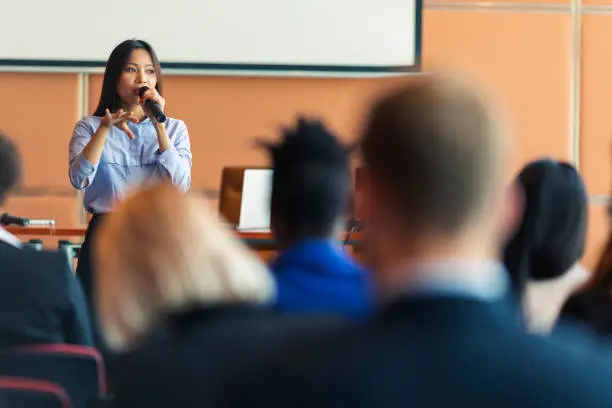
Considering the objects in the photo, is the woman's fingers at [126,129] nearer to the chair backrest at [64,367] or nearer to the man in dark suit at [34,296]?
the man in dark suit at [34,296]

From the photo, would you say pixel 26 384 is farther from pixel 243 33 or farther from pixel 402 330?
pixel 243 33

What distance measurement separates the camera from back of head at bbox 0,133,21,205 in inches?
88.0

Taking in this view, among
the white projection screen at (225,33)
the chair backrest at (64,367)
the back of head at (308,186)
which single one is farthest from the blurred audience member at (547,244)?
the white projection screen at (225,33)

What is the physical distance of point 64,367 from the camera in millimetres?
1778

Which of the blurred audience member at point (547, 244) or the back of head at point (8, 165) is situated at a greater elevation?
A: the back of head at point (8, 165)

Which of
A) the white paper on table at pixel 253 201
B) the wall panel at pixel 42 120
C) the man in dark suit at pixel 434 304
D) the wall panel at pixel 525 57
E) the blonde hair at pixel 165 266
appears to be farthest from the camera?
the wall panel at pixel 525 57

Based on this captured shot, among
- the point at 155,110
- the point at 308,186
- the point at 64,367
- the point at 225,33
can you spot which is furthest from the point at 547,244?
the point at 225,33

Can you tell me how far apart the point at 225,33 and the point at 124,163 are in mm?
2081

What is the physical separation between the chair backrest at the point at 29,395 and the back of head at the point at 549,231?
40.0 inches

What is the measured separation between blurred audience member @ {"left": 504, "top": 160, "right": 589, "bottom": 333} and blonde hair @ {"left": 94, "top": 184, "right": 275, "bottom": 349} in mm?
1018

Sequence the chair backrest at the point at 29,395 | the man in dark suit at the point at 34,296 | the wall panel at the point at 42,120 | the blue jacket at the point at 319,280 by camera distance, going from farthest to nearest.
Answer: the wall panel at the point at 42,120 < the man in dark suit at the point at 34,296 < the chair backrest at the point at 29,395 < the blue jacket at the point at 319,280

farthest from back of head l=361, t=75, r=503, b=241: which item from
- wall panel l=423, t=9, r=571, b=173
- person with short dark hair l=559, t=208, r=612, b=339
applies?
wall panel l=423, t=9, r=571, b=173

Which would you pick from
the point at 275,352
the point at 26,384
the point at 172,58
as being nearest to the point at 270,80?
the point at 172,58

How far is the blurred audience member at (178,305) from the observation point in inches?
33.4
